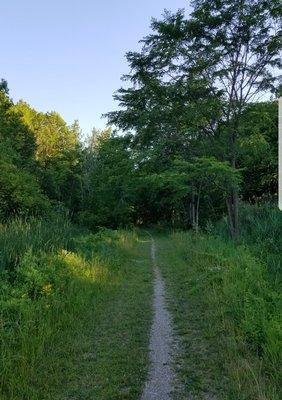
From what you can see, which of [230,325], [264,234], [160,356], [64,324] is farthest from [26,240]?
[264,234]

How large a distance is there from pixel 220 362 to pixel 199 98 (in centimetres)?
1228

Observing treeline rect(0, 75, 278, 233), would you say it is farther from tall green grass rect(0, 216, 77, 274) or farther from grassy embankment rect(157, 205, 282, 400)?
tall green grass rect(0, 216, 77, 274)

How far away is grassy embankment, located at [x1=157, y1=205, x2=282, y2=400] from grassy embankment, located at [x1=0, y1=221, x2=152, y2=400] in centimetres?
71

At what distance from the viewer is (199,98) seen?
1623cm

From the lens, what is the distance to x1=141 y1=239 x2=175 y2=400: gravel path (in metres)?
4.85

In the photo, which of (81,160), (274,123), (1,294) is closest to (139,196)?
(81,160)

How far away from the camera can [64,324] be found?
6.86 metres

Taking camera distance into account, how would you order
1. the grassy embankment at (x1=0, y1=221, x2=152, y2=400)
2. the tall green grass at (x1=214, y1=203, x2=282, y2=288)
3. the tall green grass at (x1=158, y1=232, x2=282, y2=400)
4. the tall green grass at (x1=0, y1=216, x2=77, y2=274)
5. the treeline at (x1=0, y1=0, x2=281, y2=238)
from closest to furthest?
1. the tall green grass at (x1=158, y1=232, x2=282, y2=400)
2. the grassy embankment at (x1=0, y1=221, x2=152, y2=400)
3. the tall green grass at (x1=0, y1=216, x2=77, y2=274)
4. the tall green grass at (x1=214, y1=203, x2=282, y2=288)
5. the treeline at (x1=0, y1=0, x2=281, y2=238)

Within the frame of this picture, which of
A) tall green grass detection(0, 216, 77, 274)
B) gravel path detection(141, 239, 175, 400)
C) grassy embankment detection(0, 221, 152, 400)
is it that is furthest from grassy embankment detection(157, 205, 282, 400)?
tall green grass detection(0, 216, 77, 274)

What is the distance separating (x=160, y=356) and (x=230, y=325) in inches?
48.9

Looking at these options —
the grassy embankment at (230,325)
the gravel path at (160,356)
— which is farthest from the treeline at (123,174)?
the gravel path at (160,356)

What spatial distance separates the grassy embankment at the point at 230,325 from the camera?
477 centimetres

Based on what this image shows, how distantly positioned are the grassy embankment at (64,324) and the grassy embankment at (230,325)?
0.71 meters

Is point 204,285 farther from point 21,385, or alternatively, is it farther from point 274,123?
point 274,123
